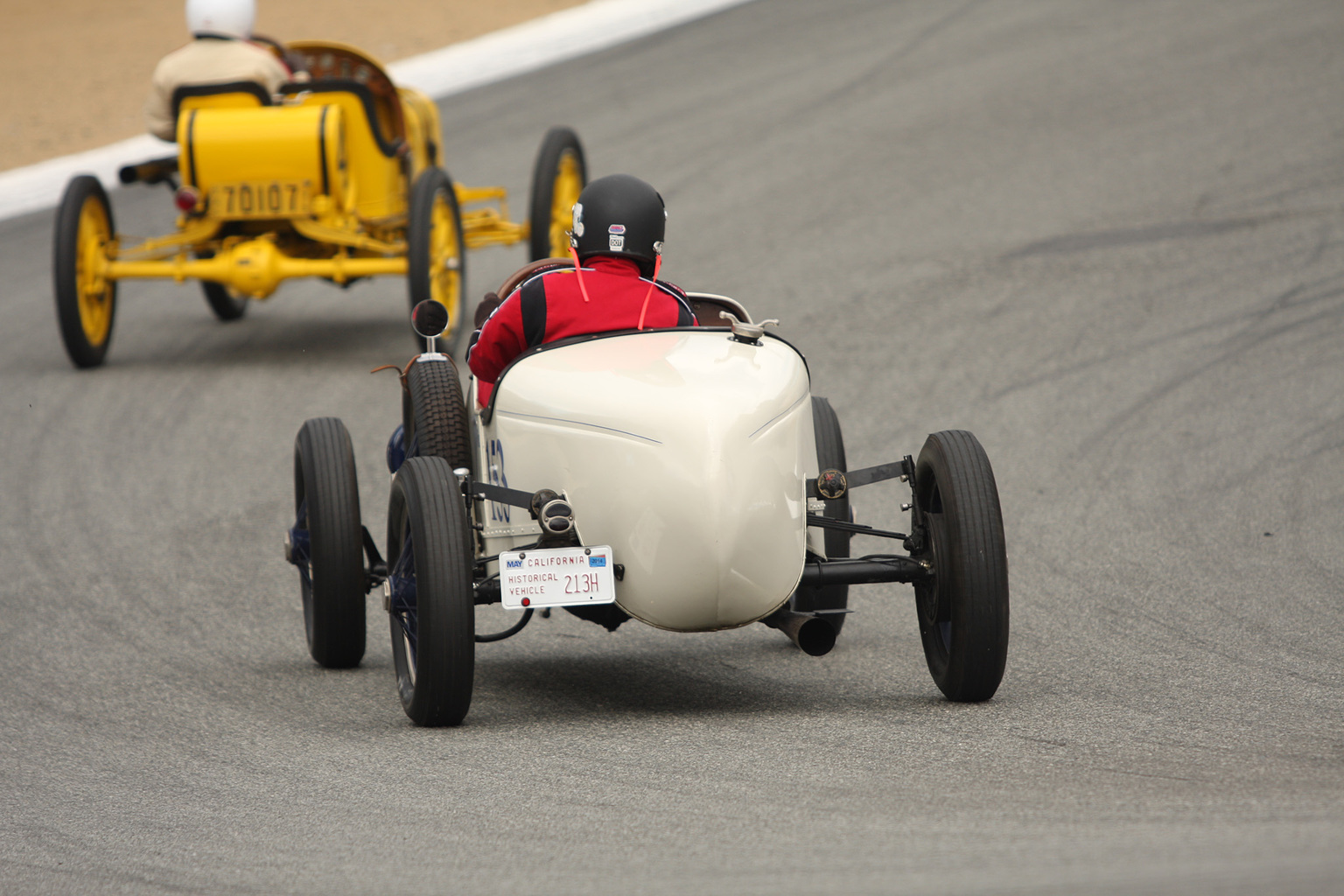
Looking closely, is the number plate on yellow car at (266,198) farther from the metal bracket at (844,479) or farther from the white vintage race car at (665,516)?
the metal bracket at (844,479)

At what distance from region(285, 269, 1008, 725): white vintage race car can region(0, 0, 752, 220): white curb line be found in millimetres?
13731

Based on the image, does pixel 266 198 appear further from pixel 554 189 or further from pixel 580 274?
pixel 580 274

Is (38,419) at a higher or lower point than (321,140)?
lower

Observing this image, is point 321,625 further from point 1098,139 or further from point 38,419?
point 1098,139

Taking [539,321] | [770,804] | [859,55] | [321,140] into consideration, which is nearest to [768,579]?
[770,804]

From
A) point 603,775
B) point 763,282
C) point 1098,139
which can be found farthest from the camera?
point 1098,139

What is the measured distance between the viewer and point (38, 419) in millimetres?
10367

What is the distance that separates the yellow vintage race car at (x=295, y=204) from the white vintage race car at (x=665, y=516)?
5.68 meters

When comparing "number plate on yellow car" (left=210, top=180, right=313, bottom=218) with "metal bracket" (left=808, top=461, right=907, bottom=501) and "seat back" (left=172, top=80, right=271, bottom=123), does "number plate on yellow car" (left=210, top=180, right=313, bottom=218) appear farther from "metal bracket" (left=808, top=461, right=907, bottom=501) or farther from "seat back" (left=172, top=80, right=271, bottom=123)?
"metal bracket" (left=808, top=461, right=907, bottom=501)

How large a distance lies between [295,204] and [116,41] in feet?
51.7

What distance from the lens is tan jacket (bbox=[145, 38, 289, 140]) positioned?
10.9 m

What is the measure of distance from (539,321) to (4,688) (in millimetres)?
2455

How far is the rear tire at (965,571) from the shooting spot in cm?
480

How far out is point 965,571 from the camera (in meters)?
4.80
